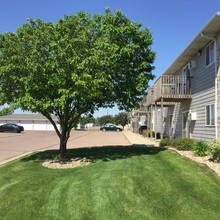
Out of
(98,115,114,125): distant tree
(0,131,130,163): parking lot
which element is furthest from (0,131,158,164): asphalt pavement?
(98,115,114,125): distant tree

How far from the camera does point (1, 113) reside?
1251cm

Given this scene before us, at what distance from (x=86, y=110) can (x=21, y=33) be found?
13.6ft

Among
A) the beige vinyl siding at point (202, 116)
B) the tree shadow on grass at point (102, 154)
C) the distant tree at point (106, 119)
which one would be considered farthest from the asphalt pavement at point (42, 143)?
the distant tree at point (106, 119)

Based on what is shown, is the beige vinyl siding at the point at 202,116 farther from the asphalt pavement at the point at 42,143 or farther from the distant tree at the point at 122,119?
the distant tree at the point at 122,119

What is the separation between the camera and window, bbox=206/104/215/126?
49.3 feet

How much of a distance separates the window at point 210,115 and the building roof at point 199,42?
10.8 feet

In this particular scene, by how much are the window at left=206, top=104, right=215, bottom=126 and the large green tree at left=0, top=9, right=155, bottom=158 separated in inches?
152

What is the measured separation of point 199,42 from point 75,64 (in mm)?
7966

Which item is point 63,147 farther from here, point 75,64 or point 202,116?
point 202,116

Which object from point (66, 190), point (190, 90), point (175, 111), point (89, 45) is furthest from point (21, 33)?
point (175, 111)

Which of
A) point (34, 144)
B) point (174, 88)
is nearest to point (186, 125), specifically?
point (174, 88)

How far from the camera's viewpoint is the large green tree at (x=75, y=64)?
1088cm

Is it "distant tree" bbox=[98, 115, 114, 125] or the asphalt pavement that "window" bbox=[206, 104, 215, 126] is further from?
"distant tree" bbox=[98, 115, 114, 125]

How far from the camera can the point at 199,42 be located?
16.0m
